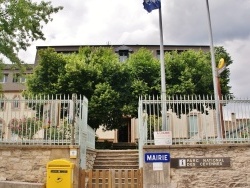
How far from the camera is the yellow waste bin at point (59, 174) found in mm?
8469

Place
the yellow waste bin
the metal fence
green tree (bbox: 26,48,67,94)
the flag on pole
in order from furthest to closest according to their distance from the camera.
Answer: green tree (bbox: 26,48,67,94) < the flag on pole < the metal fence < the yellow waste bin

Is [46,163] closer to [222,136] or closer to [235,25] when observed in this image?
[222,136]

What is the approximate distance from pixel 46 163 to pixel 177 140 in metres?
4.03

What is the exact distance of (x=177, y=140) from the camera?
965cm

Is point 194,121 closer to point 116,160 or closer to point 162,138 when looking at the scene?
point 162,138

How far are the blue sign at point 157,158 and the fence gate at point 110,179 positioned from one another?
599mm

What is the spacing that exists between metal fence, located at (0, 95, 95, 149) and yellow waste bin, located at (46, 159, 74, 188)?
1.02 metres

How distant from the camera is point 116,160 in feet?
44.6

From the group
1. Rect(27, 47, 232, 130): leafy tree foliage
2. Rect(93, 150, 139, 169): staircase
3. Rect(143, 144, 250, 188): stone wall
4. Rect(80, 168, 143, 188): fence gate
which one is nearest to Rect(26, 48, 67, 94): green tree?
Rect(27, 47, 232, 130): leafy tree foliage

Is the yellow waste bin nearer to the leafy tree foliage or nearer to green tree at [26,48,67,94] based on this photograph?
the leafy tree foliage

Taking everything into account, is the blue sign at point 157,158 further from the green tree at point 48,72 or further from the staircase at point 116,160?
the green tree at point 48,72

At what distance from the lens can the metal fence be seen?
9.66 m

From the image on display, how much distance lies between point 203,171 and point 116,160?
5025mm

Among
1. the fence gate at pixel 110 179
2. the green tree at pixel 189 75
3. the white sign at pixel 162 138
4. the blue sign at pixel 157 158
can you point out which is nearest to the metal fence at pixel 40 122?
the fence gate at pixel 110 179
